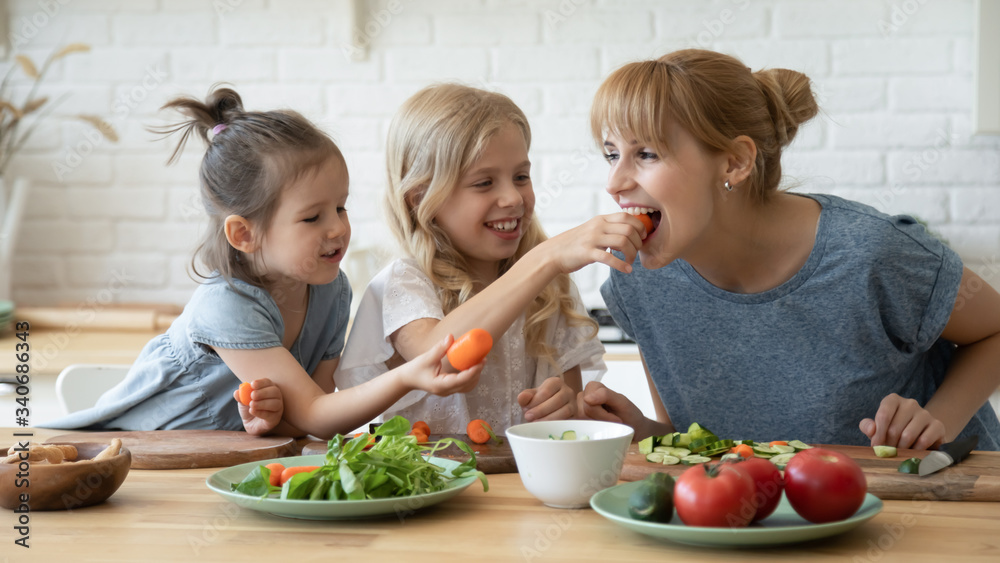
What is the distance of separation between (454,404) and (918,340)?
79 cm

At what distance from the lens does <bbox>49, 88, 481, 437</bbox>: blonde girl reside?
1374 millimetres

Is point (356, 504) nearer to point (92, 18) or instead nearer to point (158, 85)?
point (158, 85)

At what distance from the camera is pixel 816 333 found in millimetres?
1474

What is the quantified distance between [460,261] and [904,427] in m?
0.80

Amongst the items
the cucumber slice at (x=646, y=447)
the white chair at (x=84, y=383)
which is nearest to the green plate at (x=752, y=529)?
the cucumber slice at (x=646, y=447)

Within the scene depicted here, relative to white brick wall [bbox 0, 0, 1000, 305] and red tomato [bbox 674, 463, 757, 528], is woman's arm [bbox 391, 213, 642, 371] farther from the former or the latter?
white brick wall [bbox 0, 0, 1000, 305]

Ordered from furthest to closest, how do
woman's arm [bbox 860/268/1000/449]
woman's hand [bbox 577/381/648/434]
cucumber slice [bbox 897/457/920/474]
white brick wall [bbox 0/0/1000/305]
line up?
white brick wall [bbox 0/0/1000/305]
woman's arm [bbox 860/268/1000/449]
woman's hand [bbox 577/381/648/434]
cucumber slice [bbox 897/457/920/474]

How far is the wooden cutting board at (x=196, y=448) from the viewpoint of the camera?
115cm

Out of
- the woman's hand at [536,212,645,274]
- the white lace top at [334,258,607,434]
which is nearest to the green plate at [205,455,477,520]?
the woman's hand at [536,212,645,274]

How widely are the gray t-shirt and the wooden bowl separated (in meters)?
0.97

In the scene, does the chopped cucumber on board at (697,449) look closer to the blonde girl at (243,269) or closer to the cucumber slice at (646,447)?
the cucumber slice at (646,447)

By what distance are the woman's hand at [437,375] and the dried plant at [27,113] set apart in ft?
6.05

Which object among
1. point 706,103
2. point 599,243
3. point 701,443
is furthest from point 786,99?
point 701,443

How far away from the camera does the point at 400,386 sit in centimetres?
121
